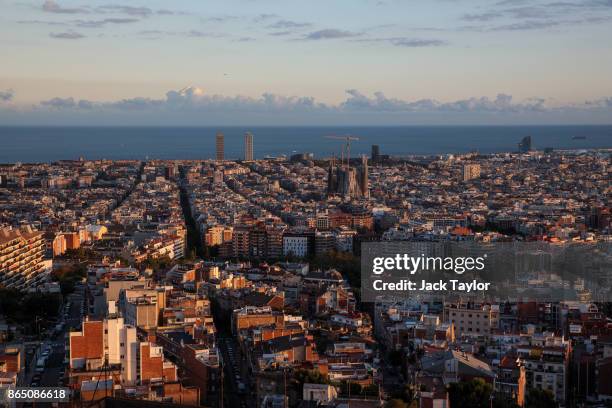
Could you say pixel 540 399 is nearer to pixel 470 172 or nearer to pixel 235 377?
pixel 235 377

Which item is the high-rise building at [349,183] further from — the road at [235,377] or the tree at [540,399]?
the tree at [540,399]

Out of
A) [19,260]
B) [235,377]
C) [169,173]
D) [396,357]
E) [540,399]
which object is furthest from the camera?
[169,173]

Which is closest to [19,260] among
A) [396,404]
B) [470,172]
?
[396,404]

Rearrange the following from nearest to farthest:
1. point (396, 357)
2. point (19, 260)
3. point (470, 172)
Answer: point (396, 357)
point (19, 260)
point (470, 172)

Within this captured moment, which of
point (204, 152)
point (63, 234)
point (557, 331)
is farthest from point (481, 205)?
point (204, 152)

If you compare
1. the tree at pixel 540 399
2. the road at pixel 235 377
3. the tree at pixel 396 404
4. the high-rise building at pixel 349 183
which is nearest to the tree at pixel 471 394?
the tree at pixel 540 399
